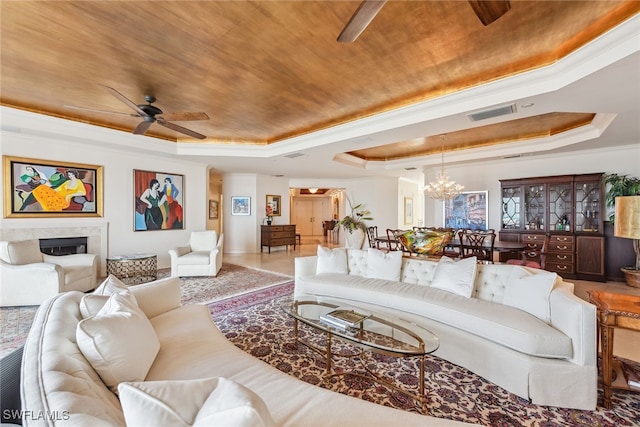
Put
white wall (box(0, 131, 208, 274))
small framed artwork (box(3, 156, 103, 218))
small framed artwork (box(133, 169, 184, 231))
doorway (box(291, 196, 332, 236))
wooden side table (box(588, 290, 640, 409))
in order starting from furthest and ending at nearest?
doorway (box(291, 196, 332, 236)), small framed artwork (box(133, 169, 184, 231)), white wall (box(0, 131, 208, 274)), small framed artwork (box(3, 156, 103, 218)), wooden side table (box(588, 290, 640, 409))

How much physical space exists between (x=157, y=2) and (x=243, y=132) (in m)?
3.37

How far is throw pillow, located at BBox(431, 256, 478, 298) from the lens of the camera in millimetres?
2801

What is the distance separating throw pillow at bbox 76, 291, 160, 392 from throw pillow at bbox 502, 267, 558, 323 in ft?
9.42

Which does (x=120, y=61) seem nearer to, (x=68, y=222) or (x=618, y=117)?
(x=68, y=222)

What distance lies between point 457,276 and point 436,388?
1.16 metres

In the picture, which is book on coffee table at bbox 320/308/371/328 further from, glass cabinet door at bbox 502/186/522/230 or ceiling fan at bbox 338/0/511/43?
glass cabinet door at bbox 502/186/522/230

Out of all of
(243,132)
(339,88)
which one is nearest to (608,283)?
(339,88)

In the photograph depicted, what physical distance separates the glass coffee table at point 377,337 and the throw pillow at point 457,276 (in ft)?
2.82

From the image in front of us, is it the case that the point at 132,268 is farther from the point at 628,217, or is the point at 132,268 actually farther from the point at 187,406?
the point at 628,217

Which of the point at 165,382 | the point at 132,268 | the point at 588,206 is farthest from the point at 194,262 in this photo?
the point at 588,206

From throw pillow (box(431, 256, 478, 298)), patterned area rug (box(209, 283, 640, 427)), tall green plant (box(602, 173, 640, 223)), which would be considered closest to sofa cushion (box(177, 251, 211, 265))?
patterned area rug (box(209, 283, 640, 427))

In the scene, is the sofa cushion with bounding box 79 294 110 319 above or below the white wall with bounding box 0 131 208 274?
below

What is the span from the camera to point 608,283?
5199 mm

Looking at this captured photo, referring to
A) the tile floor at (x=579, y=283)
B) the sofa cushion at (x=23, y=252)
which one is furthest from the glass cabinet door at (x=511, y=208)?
the sofa cushion at (x=23, y=252)
